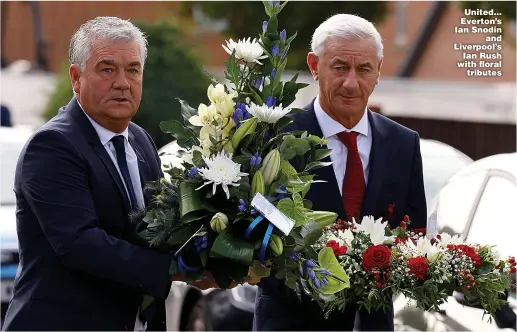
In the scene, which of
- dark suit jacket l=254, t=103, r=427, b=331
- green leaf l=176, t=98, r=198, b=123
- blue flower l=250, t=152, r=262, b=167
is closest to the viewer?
blue flower l=250, t=152, r=262, b=167

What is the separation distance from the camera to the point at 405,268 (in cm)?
423

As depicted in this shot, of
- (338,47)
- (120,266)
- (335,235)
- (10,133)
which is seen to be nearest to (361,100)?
(338,47)

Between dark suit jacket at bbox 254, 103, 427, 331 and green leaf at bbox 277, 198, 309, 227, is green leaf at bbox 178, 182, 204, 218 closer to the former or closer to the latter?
green leaf at bbox 277, 198, 309, 227

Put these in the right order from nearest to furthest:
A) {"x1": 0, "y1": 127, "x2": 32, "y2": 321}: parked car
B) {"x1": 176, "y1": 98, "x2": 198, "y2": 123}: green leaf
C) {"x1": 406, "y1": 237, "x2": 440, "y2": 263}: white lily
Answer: {"x1": 176, "y1": 98, "x2": 198, "y2": 123}: green leaf < {"x1": 406, "y1": 237, "x2": 440, "y2": 263}: white lily < {"x1": 0, "y1": 127, "x2": 32, "y2": 321}: parked car

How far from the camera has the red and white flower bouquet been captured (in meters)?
4.21

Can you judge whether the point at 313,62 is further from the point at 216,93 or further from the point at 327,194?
the point at 216,93

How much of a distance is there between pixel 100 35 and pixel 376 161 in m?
1.41

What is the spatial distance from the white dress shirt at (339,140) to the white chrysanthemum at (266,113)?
33.1 inches

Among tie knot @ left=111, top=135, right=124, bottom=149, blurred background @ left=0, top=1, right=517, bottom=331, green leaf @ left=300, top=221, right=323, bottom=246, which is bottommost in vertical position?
blurred background @ left=0, top=1, right=517, bottom=331

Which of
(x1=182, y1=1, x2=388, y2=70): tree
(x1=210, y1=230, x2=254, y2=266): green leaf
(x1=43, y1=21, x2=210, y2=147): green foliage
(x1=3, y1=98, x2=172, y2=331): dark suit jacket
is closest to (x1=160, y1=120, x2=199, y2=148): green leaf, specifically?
(x1=3, y1=98, x2=172, y2=331): dark suit jacket

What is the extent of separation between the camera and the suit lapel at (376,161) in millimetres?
4645

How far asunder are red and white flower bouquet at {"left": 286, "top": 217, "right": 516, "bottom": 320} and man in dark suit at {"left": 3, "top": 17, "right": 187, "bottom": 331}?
0.73m

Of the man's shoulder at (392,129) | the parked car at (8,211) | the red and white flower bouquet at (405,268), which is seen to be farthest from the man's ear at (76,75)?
the parked car at (8,211)

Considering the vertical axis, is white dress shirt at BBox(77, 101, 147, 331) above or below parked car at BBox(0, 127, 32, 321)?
above
